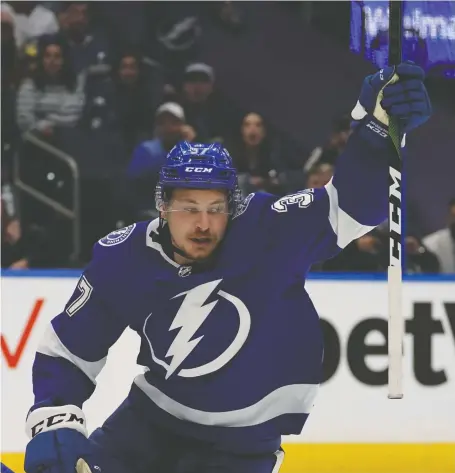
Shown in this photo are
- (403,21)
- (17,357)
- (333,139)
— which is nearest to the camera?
(403,21)

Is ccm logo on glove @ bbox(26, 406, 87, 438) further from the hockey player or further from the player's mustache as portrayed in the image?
the player's mustache

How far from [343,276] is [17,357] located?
1.16m

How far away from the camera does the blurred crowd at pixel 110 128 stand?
175 inches

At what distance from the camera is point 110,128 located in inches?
193

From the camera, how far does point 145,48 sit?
5137 mm

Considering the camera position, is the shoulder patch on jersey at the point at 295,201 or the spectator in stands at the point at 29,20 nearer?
the shoulder patch on jersey at the point at 295,201

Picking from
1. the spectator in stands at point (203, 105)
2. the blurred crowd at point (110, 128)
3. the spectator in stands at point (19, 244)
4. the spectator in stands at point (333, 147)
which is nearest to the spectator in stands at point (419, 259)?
the blurred crowd at point (110, 128)

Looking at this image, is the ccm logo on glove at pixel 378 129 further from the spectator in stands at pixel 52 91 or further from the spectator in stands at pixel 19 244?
the spectator in stands at pixel 52 91

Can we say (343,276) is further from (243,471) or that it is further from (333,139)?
(243,471)

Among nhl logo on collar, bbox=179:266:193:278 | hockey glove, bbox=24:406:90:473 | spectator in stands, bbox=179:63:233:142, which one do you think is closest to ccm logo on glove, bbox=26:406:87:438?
hockey glove, bbox=24:406:90:473

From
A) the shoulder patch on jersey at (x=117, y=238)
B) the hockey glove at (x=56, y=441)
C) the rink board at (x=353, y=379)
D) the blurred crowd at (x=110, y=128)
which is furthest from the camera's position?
the blurred crowd at (x=110, y=128)

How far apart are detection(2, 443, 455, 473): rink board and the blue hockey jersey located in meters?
1.46

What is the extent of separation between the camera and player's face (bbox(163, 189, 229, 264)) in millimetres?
2186

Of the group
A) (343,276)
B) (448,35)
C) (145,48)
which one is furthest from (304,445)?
(145,48)
